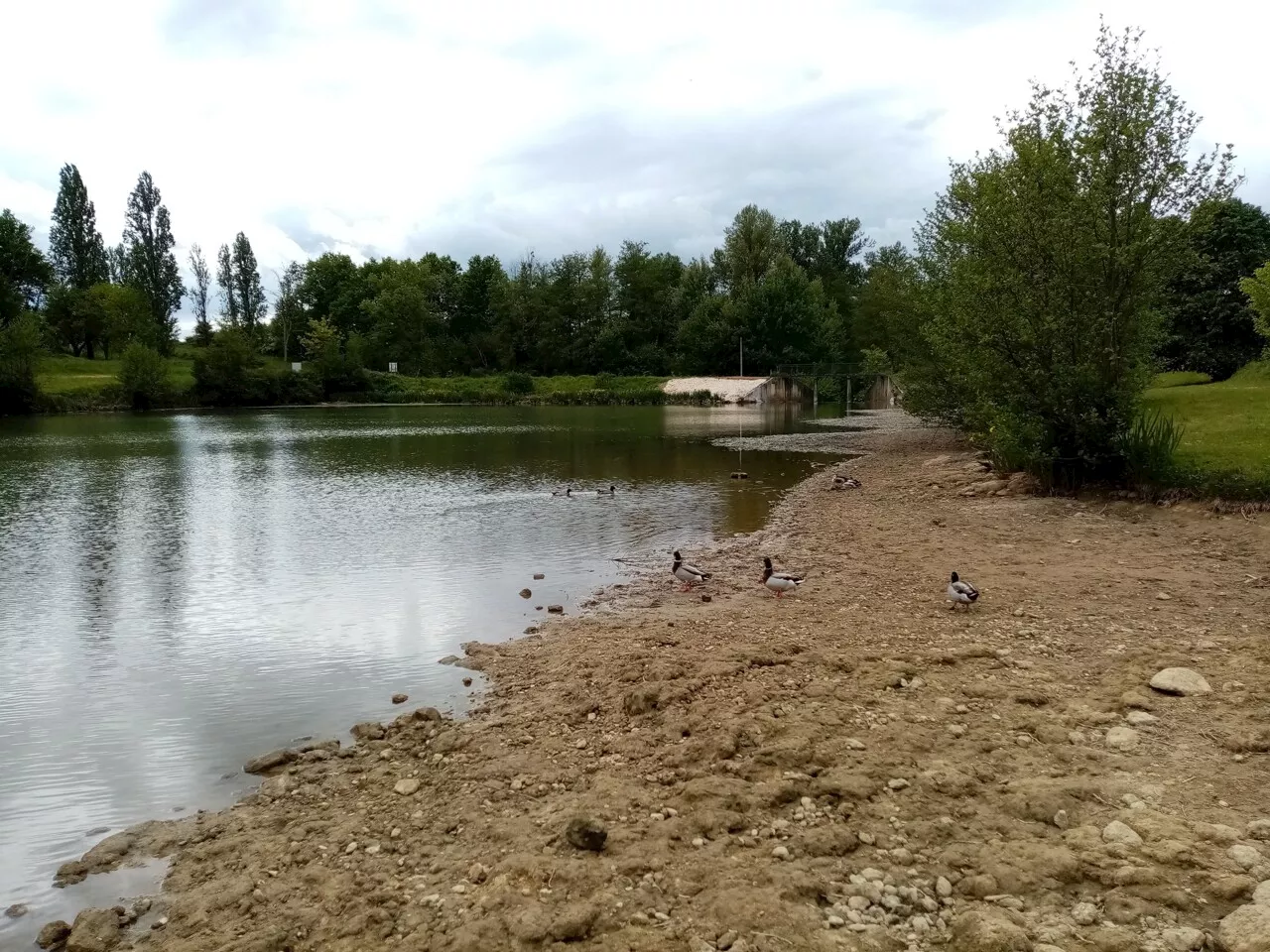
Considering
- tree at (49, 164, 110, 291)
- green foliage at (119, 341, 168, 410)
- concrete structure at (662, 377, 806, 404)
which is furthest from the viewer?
tree at (49, 164, 110, 291)

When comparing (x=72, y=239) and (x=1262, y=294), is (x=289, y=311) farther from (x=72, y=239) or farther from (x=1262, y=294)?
(x=1262, y=294)

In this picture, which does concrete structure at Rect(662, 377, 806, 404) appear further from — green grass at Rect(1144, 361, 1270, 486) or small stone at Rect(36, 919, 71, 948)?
small stone at Rect(36, 919, 71, 948)

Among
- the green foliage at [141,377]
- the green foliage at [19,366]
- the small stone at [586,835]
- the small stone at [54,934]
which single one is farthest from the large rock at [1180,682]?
the green foliage at [141,377]

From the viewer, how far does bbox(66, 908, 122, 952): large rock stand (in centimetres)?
535

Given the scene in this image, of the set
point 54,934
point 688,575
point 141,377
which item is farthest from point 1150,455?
point 141,377

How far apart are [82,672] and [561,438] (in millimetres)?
41024

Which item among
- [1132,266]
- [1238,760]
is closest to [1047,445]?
[1132,266]

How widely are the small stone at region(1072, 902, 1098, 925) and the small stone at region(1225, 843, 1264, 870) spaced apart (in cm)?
107

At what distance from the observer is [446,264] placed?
146 metres

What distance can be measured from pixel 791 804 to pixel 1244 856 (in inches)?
115

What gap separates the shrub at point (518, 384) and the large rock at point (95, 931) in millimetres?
102551

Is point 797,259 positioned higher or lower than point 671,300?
higher

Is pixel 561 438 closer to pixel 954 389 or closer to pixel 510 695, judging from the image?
pixel 954 389


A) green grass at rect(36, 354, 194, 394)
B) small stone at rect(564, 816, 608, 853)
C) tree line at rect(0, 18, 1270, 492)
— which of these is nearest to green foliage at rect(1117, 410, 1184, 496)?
tree line at rect(0, 18, 1270, 492)
